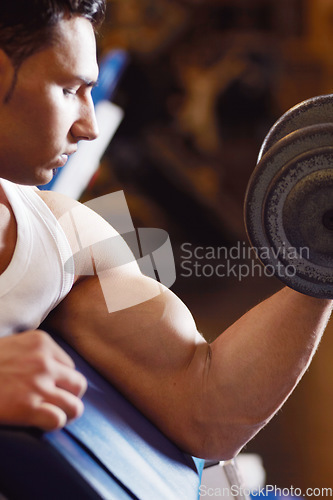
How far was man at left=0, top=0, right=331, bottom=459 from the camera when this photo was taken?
75cm

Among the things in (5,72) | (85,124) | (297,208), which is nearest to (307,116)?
(297,208)

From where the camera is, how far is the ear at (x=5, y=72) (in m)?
0.74

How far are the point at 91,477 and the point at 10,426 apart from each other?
0.36ft

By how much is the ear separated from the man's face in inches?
0.4

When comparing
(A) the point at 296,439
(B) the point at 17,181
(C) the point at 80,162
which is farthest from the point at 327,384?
(B) the point at 17,181

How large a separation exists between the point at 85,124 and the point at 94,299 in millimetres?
273

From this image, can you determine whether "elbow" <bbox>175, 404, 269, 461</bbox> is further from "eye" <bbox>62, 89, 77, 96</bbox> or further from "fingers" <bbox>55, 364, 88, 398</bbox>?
"eye" <bbox>62, 89, 77, 96</bbox>

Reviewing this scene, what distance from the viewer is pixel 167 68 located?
13.6ft

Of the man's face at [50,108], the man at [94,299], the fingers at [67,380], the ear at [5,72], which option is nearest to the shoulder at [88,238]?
the man at [94,299]

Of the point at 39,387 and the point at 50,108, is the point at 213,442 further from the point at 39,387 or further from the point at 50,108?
the point at 50,108

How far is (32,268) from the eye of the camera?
2.66ft

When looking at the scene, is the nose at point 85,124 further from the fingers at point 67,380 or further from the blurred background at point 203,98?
the blurred background at point 203,98

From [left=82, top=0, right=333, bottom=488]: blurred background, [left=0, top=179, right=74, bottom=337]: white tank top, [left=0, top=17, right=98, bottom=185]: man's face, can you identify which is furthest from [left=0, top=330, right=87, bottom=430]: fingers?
[left=82, top=0, right=333, bottom=488]: blurred background

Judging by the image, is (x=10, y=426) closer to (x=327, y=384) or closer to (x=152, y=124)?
(x=327, y=384)
